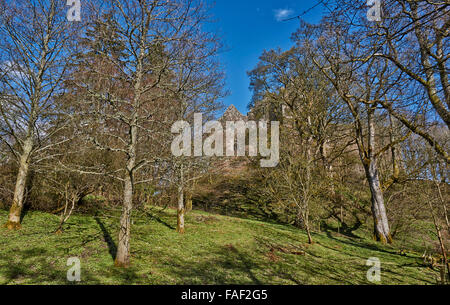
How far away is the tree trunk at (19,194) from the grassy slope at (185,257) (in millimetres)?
355

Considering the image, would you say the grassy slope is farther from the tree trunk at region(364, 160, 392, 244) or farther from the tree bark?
the tree trunk at region(364, 160, 392, 244)

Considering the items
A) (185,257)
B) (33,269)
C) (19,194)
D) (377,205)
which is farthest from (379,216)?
(19,194)

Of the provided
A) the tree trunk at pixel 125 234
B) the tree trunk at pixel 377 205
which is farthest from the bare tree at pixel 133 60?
the tree trunk at pixel 377 205

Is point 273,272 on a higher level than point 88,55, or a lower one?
lower

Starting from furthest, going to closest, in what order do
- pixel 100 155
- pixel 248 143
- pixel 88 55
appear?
pixel 248 143, pixel 100 155, pixel 88 55

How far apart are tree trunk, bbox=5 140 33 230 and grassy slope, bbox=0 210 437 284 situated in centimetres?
35

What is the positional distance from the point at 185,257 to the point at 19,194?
16.7 feet

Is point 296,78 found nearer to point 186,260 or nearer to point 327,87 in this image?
point 327,87

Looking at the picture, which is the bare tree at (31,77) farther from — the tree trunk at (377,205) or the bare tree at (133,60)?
the tree trunk at (377,205)

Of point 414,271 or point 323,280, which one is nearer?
point 323,280

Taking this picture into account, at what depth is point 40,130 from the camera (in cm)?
729
